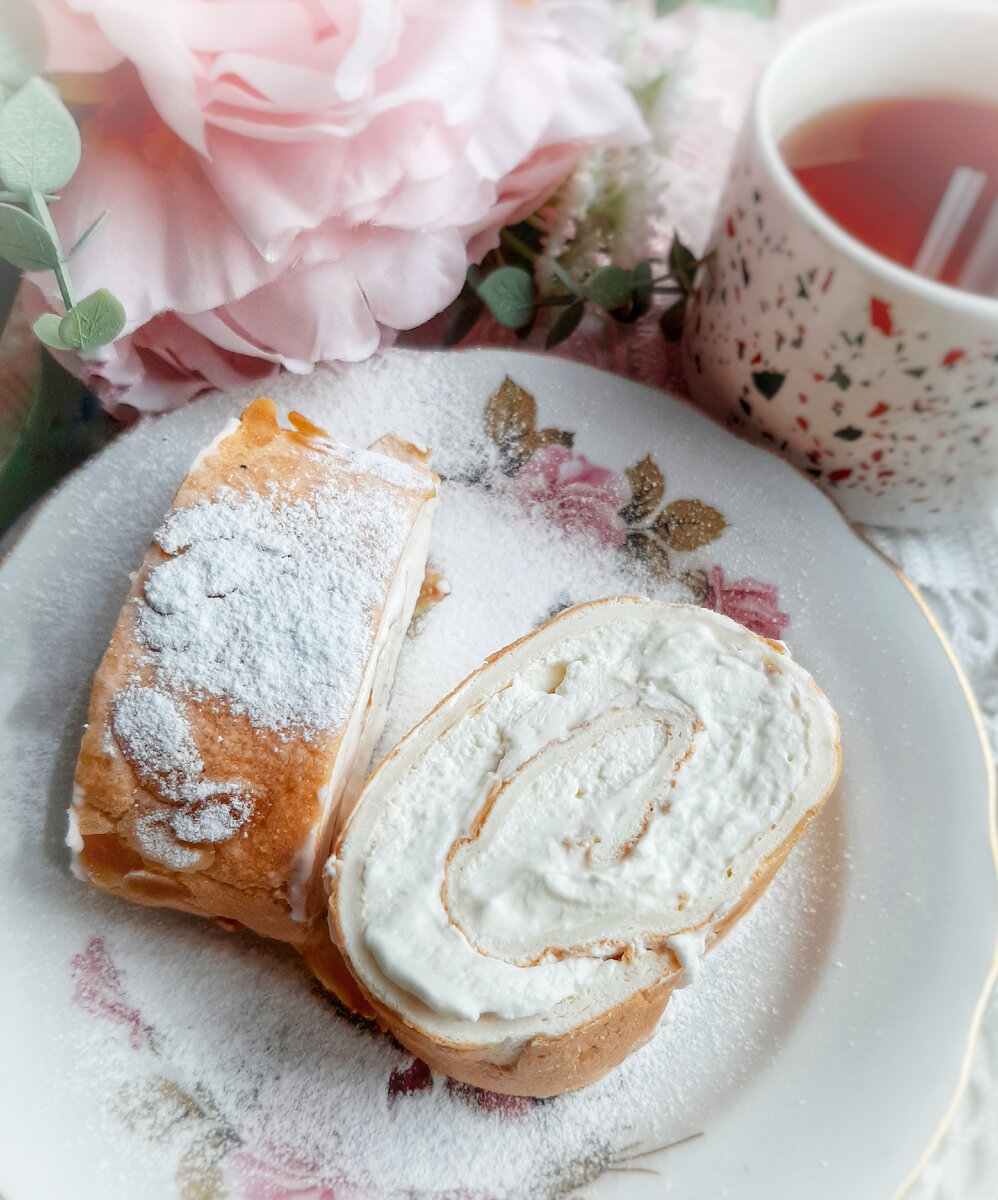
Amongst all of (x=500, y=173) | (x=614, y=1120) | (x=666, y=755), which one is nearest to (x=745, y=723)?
(x=666, y=755)

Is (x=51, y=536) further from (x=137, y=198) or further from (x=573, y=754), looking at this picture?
(x=573, y=754)

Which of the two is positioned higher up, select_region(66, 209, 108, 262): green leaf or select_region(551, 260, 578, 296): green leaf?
select_region(66, 209, 108, 262): green leaf

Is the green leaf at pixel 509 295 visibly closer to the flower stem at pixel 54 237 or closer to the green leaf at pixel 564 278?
the green leaf at pixel 564 278

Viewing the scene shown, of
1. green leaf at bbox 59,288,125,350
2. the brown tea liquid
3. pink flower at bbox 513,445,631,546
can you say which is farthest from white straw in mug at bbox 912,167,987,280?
green leaf at bbox 59,288,125,350

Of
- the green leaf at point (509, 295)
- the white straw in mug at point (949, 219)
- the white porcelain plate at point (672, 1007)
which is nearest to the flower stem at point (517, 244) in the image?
the green leaf at point (509, 295)

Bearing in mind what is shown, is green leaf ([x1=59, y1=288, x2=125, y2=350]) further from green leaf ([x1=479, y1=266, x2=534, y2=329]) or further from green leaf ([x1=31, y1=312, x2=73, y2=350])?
green leaf ([x1=479, y1=266, x2=534, y2=329])

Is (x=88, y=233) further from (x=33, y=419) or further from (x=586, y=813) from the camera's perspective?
(x=586, y=813)

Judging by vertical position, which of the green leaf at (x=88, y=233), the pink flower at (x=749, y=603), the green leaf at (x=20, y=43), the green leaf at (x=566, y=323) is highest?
the green leaf at (x=20, y=43)
